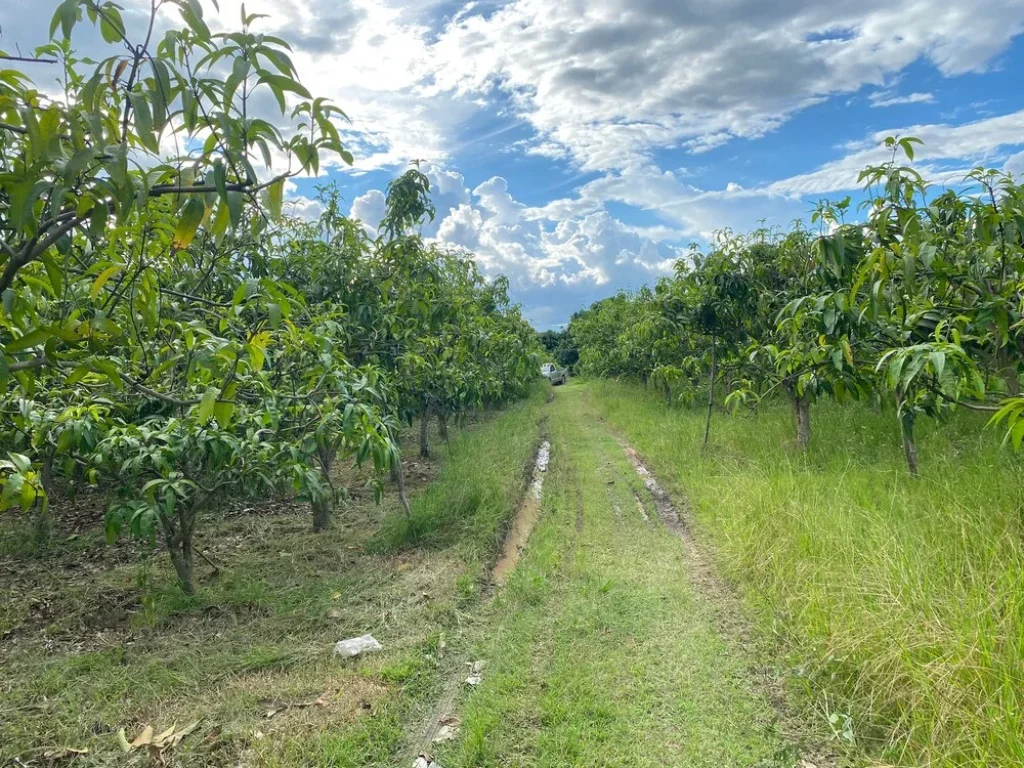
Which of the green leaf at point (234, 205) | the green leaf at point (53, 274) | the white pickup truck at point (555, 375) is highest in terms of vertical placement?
the green leaf at point (234, 205)

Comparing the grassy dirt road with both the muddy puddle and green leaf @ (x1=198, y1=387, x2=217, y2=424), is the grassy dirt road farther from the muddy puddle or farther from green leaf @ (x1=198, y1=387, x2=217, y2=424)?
green leaf @ (x1=198, y1=387, x2=217, y2=424)

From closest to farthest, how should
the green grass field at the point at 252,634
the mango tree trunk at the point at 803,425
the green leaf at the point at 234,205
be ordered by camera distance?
the green leaf at the point at 234,205 → the green grass field at the point at 252,634 → the mango tree trunk at the point at 803,425

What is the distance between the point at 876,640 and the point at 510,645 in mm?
1973

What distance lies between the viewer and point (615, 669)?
3.25 metres

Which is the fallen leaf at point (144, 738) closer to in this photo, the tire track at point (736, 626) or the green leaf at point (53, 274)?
the green leaf at point (53, 274)

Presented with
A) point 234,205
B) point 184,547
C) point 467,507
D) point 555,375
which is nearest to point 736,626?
point 467,507

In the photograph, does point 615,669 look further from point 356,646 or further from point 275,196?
point 275,196

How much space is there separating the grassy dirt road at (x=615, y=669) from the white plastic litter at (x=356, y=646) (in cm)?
65

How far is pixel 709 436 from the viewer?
355 inches

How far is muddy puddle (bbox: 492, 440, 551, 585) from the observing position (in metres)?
4.97

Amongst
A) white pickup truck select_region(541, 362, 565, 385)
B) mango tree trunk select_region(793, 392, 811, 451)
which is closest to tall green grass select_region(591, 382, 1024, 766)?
mango tree trunk select_region(793, 392, 811, 451)

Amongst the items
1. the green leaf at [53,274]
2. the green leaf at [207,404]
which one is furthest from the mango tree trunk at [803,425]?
the green leaf at [53,274]

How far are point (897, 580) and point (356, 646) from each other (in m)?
3.08

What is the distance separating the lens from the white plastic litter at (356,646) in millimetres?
3492
